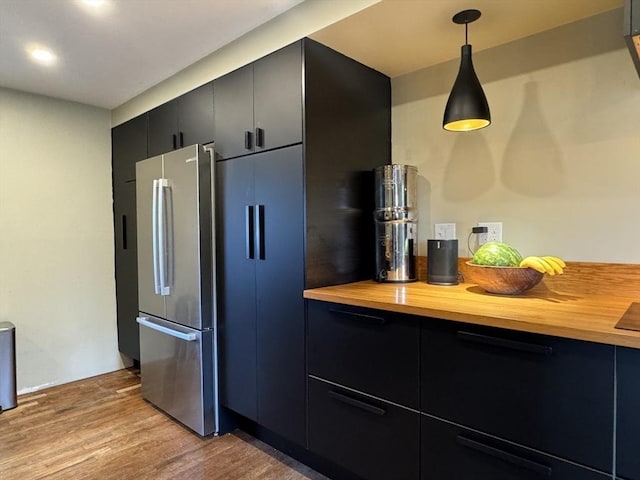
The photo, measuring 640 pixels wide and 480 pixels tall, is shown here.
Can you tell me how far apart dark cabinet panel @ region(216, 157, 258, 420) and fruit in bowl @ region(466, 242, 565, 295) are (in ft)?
3.67

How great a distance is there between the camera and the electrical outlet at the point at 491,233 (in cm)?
187

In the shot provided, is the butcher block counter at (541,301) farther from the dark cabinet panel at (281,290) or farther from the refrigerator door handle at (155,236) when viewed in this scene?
the refrigerator door handle at (155,236)

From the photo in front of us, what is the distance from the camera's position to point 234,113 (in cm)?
215

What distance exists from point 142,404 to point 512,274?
8.42 ft

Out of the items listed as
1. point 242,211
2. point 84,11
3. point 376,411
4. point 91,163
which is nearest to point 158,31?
point 84,11

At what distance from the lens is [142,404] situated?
2729 mm

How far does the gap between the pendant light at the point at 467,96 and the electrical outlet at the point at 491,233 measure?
1.66 ft

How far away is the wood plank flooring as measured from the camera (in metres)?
1.93

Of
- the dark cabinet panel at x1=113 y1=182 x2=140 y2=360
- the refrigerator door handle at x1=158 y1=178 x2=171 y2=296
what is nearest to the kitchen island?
the refrigerator door handle at x1=158 y1=178 x2=171 y2=296

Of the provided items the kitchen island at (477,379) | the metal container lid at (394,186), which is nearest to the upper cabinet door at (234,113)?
the metal container lid at (394,186)

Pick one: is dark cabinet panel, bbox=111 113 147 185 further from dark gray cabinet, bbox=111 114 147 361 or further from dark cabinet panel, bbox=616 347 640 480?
dark cabinet panel, bbox=616 347 640 480

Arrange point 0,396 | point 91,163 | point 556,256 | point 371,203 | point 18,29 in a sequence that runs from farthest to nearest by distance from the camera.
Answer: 1. point 91,163
2. point 0,396
3. point 371,203
4. point 18,29
5. point 556,256

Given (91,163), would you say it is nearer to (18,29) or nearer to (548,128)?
(18,29)

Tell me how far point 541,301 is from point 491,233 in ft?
1.71
